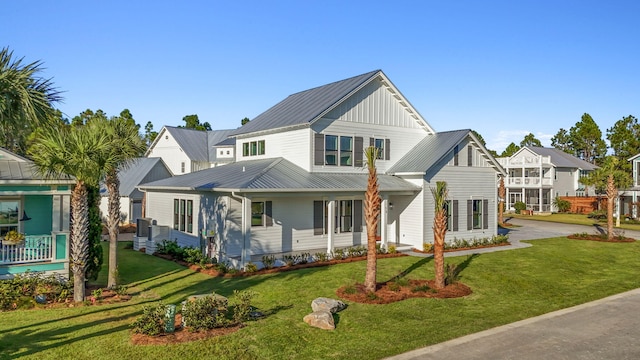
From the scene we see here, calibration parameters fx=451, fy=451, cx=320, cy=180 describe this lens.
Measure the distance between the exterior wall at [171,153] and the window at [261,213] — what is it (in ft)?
79.1

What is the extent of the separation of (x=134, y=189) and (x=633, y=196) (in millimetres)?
45373

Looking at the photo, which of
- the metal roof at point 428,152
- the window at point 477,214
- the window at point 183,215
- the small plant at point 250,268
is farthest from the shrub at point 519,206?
the small plant at point 250,268

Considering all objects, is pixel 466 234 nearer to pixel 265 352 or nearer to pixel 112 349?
pixel 265 352

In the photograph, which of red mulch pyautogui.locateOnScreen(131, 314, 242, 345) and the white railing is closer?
red mulch pyautogui.locateOnScreen(131, 314, 242, 345)

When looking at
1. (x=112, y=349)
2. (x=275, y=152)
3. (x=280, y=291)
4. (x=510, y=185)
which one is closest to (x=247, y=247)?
(x=280, y=291)

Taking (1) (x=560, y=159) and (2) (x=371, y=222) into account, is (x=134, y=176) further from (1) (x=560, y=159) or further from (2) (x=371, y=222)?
(1) (x=560, y=159)

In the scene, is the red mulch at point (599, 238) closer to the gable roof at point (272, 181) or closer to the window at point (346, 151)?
the gable roof at point (272, 181)

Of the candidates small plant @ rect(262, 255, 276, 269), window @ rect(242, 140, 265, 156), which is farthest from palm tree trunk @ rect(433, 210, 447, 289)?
window @ rect(242, 140, 265, 156)

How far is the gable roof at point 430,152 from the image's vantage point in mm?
23844

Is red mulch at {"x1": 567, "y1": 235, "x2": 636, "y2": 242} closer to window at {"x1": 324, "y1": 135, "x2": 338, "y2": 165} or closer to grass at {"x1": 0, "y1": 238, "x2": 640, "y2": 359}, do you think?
grass at {"x1": 0, "y1": 238, "x2": 640, "y2": 359}

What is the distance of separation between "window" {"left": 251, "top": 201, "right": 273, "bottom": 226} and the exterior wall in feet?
79.1

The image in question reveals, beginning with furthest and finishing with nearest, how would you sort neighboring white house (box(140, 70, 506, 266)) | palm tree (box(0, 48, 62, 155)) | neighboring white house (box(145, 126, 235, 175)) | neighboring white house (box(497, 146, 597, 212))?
neighboring white house (box(497, 146, 597, 212)), neighboring white house (box(145, 126, 235, 175)), neighboring white house (box(140, 70, 506, 266)), palm tree (box(0, 48, 62, 155))

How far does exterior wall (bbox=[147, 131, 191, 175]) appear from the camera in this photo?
43.0 meters

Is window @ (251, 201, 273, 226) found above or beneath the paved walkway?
above
